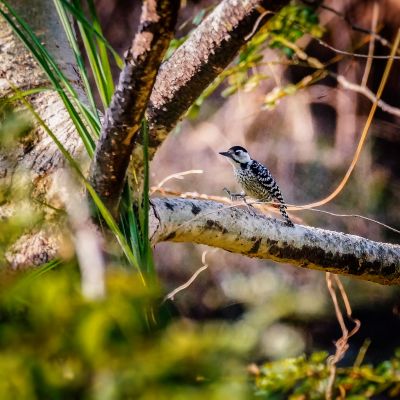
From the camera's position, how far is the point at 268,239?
1865 millimetres

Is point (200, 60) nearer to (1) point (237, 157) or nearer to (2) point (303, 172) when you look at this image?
(1) point (237, 157)

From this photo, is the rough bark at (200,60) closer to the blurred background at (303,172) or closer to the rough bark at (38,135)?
the rough bark at (38,135)

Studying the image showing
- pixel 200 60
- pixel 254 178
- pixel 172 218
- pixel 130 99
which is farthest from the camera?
pixel 254 178

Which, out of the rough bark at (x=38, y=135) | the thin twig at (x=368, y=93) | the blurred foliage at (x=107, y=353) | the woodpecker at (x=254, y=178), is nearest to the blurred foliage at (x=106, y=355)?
the blurred foliage at (x=107, y=353)

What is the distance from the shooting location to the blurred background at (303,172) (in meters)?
4.75

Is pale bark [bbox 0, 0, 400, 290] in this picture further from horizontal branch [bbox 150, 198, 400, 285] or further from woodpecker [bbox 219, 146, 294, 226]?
woodpecker [bbox 219, 146, 294, 226]

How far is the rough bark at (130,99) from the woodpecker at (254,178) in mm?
2342

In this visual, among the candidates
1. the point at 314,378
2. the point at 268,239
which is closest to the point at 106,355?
the point at 268,239

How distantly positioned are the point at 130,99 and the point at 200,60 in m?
0.33

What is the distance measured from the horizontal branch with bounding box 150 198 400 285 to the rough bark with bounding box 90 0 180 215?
0.99 ft

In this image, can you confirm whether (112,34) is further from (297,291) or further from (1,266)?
(1,266)

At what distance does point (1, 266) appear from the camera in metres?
1.14

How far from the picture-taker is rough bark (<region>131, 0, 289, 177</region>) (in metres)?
1.30

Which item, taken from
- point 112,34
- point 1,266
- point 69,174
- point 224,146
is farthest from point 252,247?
point 112,34
